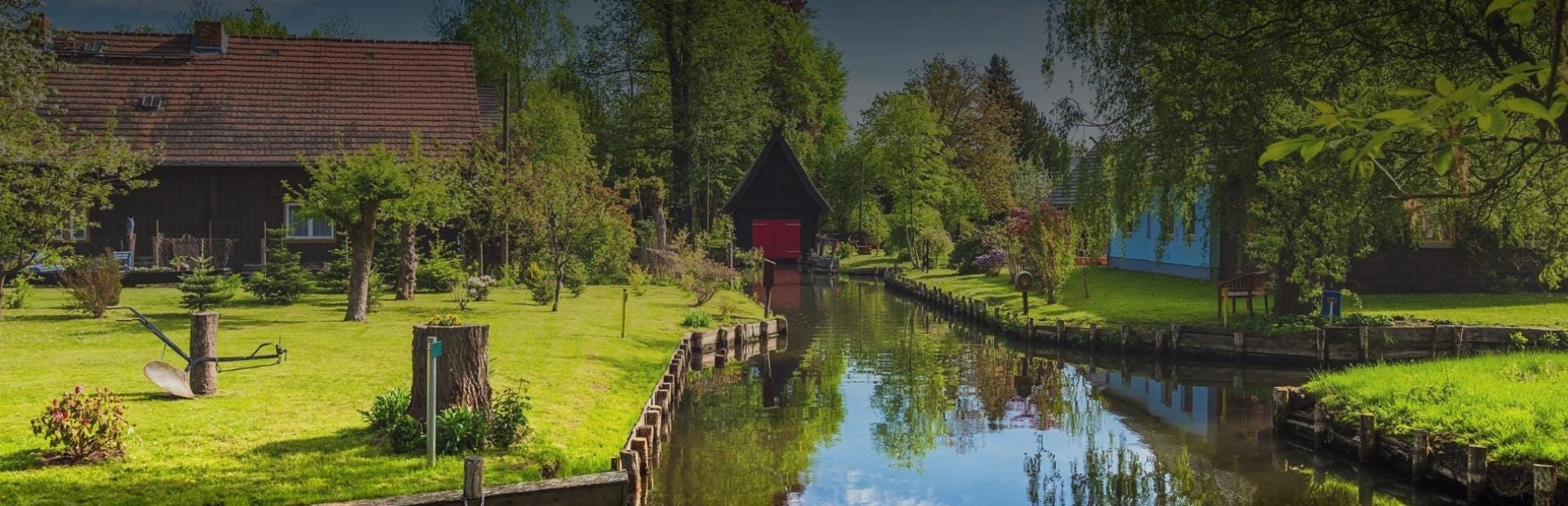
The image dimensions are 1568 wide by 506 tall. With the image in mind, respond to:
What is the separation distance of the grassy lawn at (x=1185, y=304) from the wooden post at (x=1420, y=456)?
11514 mm

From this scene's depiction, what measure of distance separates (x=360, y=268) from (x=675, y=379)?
735 cm

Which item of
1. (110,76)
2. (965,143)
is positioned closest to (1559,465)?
(110,76)

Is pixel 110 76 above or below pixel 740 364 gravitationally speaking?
above

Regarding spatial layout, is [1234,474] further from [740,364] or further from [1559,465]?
[740,364]

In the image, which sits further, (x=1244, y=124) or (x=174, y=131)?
(x=174, y=131)

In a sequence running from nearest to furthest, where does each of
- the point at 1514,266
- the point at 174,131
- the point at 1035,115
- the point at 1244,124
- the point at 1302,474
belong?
the point at 1302,474 < the point at 1244,124 < the point at 1514,266 < the point at 174,131 < the point at 1035,115

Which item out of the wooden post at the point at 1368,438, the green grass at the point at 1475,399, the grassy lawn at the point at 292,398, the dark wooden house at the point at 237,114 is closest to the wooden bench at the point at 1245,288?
the green grass at the point at 1475,399

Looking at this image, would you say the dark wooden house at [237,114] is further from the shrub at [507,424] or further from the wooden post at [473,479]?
the wooden post at [473,479]

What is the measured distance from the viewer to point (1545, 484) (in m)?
10.8

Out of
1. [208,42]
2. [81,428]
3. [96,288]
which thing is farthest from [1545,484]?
[208,42]

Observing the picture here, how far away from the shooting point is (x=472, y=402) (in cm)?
1140

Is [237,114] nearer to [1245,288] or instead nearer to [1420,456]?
[1245,288]

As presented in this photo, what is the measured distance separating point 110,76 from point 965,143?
138 ft

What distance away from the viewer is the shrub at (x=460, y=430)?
10984 millimetres
